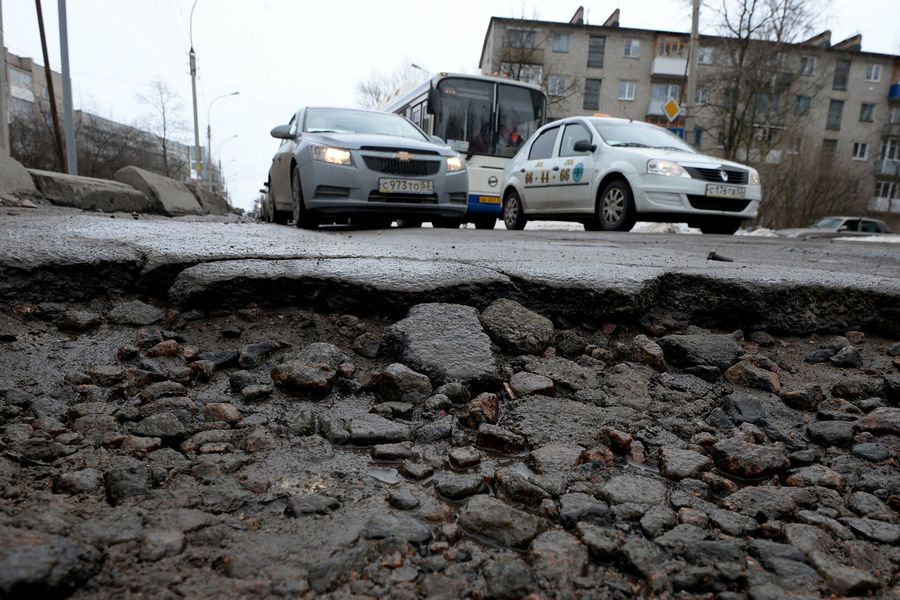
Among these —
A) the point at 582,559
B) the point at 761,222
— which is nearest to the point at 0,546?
the point at 582,559

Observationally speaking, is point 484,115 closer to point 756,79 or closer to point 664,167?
point 664,167

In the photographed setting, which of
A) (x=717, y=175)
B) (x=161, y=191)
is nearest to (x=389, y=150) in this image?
(x=717, y=175)

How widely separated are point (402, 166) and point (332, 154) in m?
0.74

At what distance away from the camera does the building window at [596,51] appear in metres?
41.7

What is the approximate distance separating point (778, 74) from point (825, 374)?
26370 millimetres

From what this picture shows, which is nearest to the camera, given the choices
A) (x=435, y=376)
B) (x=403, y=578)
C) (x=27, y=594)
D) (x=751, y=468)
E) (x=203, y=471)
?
(x=27, y=594)

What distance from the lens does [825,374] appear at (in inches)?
84.0

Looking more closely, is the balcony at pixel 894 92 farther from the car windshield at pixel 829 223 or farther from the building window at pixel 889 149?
the car windshield at pixel 829 223

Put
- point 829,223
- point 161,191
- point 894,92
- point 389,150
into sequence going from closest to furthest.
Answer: point 389,150, point 161,191, point 829,223, point 894,92

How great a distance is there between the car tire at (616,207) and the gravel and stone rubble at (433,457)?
5.49 meters

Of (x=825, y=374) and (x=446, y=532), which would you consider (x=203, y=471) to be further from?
(x=825, y=374)

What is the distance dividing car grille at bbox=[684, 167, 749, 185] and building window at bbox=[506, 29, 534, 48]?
2469cm

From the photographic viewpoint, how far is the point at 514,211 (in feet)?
32.4

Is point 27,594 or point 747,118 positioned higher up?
point 747,118
